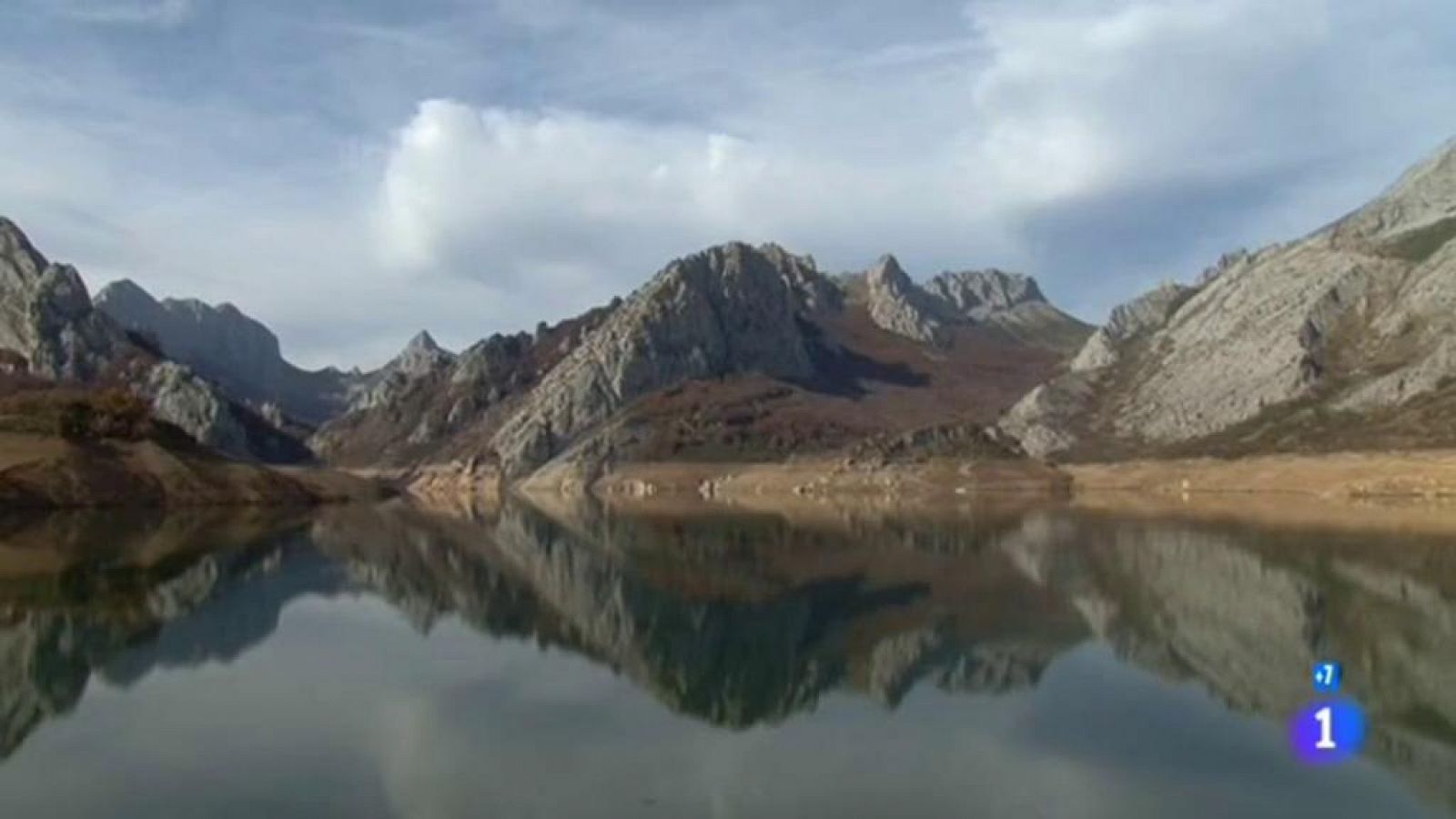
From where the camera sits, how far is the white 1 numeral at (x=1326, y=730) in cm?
2589

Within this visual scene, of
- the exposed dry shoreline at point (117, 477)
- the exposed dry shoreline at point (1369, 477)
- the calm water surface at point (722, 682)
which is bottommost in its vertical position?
the calm water surface at point (722, 682)

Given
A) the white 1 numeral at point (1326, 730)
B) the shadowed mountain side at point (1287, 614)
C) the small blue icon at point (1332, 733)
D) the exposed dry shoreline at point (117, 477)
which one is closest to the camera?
the white 1 numeral at point (1326, 730)

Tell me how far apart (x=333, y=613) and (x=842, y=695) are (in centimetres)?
3671

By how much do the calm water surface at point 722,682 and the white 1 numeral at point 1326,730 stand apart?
3.07 feet

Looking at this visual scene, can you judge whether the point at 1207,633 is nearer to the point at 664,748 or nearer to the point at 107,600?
the point at 664,748

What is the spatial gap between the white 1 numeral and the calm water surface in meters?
0.94

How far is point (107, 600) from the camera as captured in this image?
69.4m

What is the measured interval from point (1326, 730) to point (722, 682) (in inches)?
1077

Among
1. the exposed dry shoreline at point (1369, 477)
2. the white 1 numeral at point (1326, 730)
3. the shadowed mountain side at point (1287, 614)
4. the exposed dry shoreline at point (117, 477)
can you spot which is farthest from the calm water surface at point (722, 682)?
the exposed dry shoreline at point (1369, 477)

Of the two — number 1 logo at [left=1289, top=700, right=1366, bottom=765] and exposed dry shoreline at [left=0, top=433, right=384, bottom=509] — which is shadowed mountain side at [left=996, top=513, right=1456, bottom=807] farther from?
exposed dry shoreline at [left=0, top=433, right=384, bottom=509]

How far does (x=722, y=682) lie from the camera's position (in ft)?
161

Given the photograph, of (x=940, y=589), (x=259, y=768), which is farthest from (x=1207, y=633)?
(x=259, y=768)

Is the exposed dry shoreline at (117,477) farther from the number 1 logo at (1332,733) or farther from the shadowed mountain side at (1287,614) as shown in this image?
the number 1 logo at (1332,733)

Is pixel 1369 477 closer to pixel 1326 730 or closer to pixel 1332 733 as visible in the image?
pixel 1332 733
